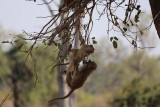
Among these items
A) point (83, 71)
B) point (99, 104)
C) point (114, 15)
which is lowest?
point (99, 104)

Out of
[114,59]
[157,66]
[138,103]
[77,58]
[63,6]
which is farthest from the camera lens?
[114,59]

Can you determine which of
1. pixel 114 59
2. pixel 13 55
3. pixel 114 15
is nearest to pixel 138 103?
pixel 114 15

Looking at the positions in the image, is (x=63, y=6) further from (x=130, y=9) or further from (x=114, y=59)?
(x=114, y=59)

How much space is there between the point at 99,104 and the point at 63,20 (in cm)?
4003

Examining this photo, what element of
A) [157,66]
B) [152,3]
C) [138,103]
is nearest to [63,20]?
[152,3]

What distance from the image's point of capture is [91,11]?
4.06m

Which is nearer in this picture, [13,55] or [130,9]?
[130,9]

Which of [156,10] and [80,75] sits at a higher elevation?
[156,10]

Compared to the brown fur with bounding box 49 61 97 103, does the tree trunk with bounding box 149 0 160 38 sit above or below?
above

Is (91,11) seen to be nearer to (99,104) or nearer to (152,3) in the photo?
(152,3)

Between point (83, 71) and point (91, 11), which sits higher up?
point (91, 11)

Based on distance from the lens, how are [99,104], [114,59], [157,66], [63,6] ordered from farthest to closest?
[114,59], [157,66], [99,104], [63,6]

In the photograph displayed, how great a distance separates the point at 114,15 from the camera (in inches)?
167

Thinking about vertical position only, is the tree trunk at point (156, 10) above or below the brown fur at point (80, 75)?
above
